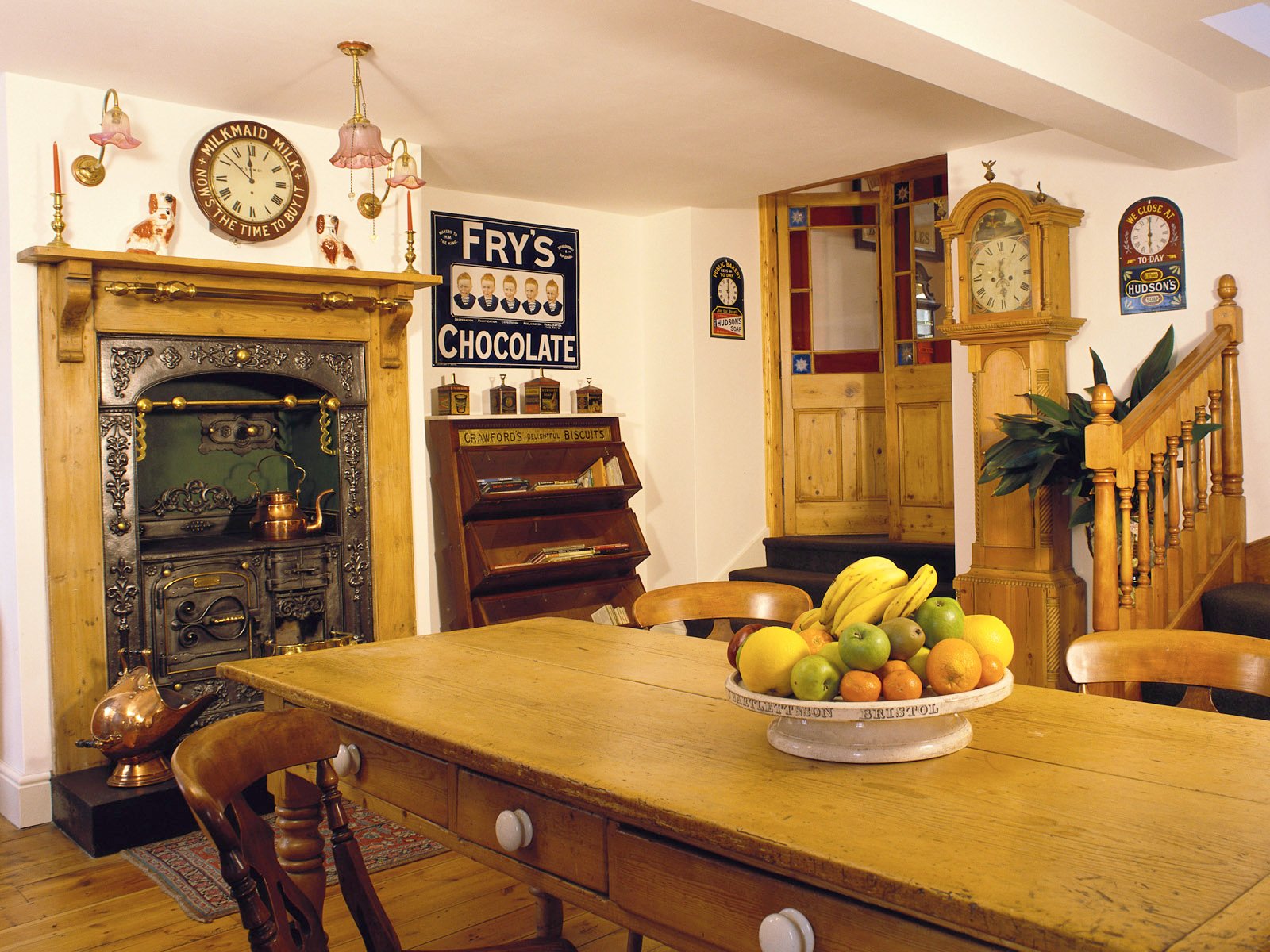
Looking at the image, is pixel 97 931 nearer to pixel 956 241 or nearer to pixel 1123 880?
pixel 1123 880

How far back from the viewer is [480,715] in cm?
177

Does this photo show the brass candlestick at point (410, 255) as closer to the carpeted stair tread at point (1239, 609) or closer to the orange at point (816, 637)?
the carpeted stair tread at point (1239, 609)

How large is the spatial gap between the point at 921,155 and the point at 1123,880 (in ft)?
16.3

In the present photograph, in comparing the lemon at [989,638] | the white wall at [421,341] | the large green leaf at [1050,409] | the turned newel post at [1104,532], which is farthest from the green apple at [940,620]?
the white wall at [421,341]

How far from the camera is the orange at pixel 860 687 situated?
1.41 meters

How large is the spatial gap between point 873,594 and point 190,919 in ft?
8.38

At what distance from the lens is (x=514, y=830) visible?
1.53 metres

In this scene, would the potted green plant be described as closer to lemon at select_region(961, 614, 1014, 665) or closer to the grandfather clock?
the grandfather clock

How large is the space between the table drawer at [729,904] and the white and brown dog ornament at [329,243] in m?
3.83

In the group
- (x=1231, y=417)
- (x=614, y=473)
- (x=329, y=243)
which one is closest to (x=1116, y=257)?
(x=1231, y=417)

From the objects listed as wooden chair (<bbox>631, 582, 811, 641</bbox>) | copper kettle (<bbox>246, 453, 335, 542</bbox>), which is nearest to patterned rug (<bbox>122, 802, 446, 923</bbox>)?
wooden chair (<bbox>631, 582, 811, 641</bbox>)

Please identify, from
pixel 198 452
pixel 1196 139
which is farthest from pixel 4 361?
pixel 1196 139

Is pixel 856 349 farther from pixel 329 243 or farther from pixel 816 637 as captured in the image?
pixel 816 637

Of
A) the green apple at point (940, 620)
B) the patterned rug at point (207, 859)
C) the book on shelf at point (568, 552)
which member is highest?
the green apple at point (940, 620)
